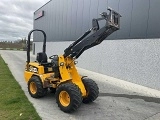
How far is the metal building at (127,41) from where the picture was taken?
11.5 m

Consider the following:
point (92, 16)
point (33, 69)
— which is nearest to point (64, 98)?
point (33, 69)

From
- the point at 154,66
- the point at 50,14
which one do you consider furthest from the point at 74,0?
the point at 154,66

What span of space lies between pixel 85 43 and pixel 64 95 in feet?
5.35

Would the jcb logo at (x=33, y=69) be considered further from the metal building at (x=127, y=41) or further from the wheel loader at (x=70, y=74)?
the metal building at (x=127, y=41)

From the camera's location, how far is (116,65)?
14227 millimetres

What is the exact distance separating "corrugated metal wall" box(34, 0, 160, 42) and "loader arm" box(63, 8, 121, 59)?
18.1 feet

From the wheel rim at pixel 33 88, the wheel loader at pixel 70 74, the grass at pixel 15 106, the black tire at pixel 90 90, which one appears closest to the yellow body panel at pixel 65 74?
the wheel loader at pixel 70 74

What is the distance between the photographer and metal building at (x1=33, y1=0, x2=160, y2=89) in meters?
11.5

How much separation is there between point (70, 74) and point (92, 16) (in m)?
10.8

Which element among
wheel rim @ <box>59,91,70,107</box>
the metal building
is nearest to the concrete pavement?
wheel rim @ <box>59,91,70,107</box>

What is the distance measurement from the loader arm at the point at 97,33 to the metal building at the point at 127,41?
539 cm

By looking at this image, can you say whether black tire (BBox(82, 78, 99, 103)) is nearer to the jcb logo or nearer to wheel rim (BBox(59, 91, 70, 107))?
wheel rim (BBox(59, 91, 70, 107))

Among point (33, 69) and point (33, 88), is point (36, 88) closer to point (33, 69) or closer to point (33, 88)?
point (33, 88)

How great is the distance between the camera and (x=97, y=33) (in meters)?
6.55
